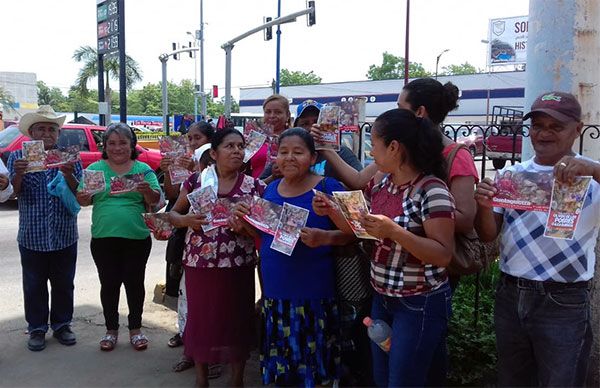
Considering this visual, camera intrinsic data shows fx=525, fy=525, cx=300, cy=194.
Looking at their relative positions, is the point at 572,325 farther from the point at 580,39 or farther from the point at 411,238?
the point at 580,39

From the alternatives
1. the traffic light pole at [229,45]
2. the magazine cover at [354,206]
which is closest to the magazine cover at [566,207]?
the magazine cover at [354,206]

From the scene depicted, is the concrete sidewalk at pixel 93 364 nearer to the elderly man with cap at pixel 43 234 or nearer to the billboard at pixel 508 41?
the elderly man with cap at pixel 43 234

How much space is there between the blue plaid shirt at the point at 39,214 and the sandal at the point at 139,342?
0.94 meters

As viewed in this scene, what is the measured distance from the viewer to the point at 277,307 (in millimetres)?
3189

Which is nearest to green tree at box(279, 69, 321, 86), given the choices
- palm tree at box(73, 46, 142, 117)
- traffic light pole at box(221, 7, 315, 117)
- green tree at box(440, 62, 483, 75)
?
→ green tree at box(440, 62, 483, 75)

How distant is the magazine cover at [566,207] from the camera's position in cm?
214

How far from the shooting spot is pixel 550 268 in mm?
2287

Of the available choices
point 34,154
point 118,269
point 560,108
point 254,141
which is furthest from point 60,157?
point 560,108

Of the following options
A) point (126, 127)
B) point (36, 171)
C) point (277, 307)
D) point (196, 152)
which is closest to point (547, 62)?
point (277, 307)

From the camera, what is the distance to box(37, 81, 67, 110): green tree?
83.7m

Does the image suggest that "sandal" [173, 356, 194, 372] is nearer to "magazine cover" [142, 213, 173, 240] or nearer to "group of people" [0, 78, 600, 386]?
"group of people" [0, 78, 600, 386]

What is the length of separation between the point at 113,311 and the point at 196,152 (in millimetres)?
1453

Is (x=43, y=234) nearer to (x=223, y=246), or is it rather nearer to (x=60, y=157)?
(x=60, y=157)

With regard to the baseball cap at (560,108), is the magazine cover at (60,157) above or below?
below
